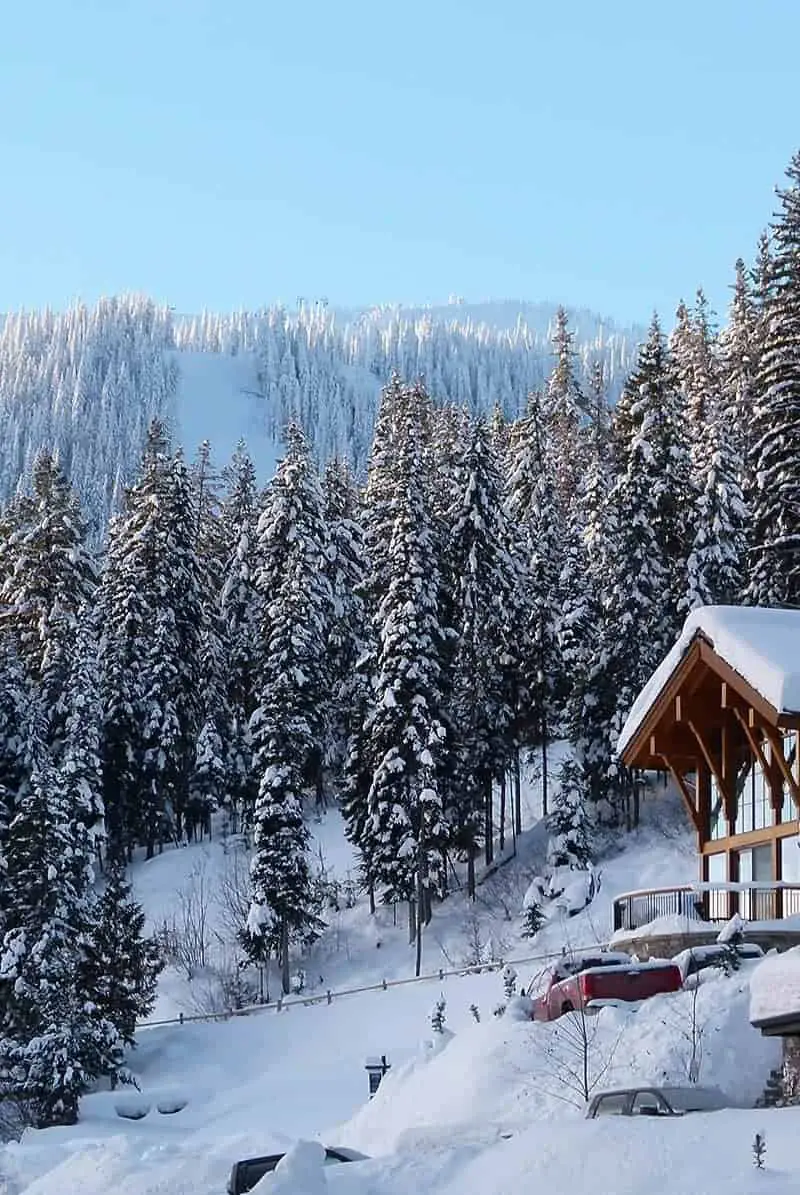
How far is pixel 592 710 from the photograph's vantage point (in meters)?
54.6

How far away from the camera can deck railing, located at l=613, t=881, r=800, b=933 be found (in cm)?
2925

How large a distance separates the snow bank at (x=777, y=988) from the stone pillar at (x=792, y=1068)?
0.80 meters

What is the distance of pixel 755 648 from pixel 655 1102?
13.5m

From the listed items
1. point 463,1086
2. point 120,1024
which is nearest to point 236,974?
point 120,1024

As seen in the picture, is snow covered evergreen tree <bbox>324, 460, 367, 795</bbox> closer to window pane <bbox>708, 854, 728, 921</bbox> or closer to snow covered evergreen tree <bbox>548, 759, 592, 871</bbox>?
snow covered evergreen tree <bbox>548, 759, 592, 871</bbox>

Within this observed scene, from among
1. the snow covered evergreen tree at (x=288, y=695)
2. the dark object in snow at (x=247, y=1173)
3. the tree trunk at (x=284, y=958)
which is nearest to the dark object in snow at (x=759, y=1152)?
the dark object in snow at (x=247, y=1173)

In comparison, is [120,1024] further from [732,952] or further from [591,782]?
[732,952]

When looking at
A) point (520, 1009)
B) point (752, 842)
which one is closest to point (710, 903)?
point (752, 842)

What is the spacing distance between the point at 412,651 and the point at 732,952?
2852 centimetres

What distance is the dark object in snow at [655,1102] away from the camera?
57.1 feet

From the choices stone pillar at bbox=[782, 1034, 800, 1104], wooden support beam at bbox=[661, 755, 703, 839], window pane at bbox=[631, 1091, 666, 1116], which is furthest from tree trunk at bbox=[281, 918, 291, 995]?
window pane at bbox=[631, 1091, 666, 1116]

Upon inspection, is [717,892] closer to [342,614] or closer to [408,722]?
[408,722]

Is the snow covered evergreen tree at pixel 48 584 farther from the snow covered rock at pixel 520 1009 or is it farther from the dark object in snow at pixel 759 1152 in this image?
the dark object in snow at pixel 759 1152

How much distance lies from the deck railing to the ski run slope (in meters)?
4.26
